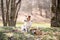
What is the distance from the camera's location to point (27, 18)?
308 centimetres

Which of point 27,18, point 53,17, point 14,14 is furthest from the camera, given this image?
point 14,14

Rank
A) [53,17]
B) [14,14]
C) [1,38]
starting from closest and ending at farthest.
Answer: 1. [1,38]
2. [53,17]
3. [14,14]

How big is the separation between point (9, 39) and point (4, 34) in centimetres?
12

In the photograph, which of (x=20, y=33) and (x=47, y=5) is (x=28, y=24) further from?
(x=47, y=5)

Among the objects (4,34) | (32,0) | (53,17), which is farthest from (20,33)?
(32,0)

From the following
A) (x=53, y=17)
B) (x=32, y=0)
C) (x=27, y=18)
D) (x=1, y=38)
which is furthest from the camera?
(x=32, y=0)

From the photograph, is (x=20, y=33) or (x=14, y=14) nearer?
(x=20, y=33)

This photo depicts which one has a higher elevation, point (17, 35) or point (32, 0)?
point (32, 0)

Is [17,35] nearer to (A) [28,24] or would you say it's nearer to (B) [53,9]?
(A) [28,24]

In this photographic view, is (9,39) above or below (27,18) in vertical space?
below

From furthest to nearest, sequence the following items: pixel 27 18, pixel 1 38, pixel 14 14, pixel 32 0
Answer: pixel 32 0, pixel 14 14, pixel 27 18, pixel 1 38

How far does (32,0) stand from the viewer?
9.52 metres

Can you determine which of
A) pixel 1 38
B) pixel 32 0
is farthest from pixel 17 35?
pixel 32 0

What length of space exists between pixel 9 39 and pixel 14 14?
174cm
